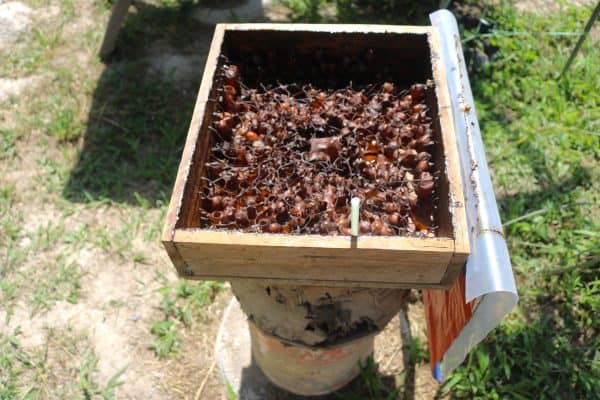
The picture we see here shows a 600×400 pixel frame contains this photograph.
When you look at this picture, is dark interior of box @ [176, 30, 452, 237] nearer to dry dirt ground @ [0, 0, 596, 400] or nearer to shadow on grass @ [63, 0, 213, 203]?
dry dirt ground @ [0, 0, 596, 400]

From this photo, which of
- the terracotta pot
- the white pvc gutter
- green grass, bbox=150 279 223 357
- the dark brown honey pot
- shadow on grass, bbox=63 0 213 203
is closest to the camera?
the white pvc gutter

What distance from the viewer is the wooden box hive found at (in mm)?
1539

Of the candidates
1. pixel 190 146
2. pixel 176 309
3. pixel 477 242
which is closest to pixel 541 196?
pixel 477 242

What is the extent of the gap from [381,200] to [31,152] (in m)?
3.52

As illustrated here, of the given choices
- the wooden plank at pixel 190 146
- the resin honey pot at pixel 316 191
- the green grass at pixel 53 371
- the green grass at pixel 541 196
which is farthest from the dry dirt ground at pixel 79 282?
the wooden plank at pixel 190 146

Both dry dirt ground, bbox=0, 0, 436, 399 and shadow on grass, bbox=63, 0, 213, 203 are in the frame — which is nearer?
dry dirt ground, bbox=0, 0, 436, 399

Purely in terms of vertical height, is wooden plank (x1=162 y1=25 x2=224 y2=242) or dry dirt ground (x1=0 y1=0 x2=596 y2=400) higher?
wooden plank (x1=162 y1=25 x2=224 y2=242)

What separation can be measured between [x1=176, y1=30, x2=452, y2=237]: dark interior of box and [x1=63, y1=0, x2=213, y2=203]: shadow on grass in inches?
75.1

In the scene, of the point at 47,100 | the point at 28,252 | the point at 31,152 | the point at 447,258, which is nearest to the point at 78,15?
the point at 47,100

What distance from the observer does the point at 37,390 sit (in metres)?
2.96

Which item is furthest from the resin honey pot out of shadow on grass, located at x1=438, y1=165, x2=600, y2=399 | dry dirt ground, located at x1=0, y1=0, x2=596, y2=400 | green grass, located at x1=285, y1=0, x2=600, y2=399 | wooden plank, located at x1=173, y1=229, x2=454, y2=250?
green grass, located at x1=285, y1=0, x2=600, y2=399

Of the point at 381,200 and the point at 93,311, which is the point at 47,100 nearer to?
the point at 93,311

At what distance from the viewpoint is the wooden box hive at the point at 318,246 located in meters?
1.54

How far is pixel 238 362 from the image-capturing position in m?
3.12
